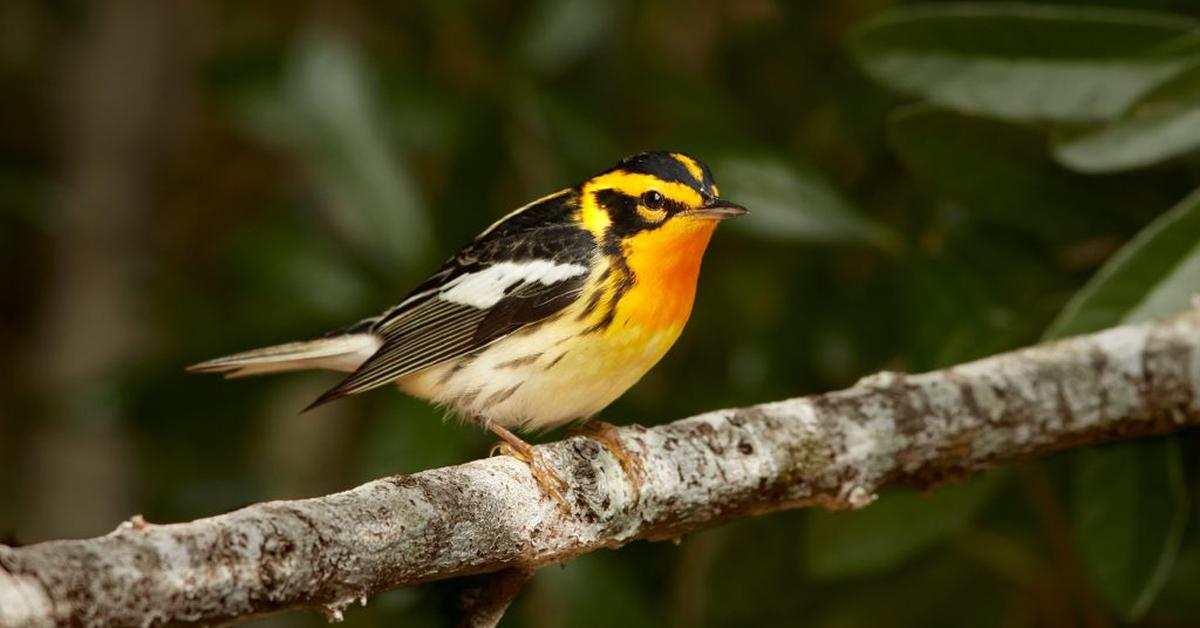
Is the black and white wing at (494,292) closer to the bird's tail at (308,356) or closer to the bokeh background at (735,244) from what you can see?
the bird's tail at (308,356)

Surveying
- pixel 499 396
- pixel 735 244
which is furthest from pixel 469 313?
pixel 735 244

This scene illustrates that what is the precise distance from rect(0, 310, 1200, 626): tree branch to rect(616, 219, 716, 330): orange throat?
202 millimetres

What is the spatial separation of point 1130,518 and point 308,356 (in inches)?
61.0

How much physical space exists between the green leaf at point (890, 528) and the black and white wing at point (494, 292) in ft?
2.68

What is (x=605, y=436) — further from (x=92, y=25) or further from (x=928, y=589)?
(x=92, y=25)

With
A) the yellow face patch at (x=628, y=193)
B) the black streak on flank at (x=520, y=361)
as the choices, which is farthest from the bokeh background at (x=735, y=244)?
the yellow face patch at (x=628, y=193)

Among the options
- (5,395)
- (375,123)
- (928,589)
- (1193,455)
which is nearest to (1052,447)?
(1193,455)

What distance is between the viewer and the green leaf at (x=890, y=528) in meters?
2.63

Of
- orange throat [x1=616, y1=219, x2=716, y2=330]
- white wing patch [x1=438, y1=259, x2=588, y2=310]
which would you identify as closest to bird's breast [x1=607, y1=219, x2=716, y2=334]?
orange throat [x1=616, y1=219, x2=716, y2=330]

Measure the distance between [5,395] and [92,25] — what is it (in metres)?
1.73

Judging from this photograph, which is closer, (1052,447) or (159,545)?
(159,545)

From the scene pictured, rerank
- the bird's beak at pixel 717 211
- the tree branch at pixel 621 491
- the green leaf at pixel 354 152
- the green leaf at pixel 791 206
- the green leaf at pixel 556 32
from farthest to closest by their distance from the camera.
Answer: the green leaf at pixel 556 32
the green leaf at pixel 354 152
the green leaf at pixel 791 206
the bird's beak at pixel 717 211
the tree branch at pixel 621 491

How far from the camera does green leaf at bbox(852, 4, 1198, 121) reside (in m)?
2.57

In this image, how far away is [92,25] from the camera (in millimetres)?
4438
